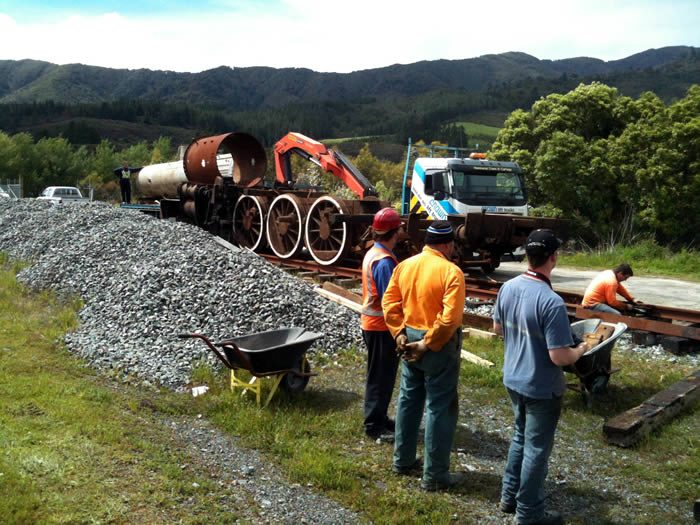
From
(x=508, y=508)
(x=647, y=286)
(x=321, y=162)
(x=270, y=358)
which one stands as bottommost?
(x=647, y=286)

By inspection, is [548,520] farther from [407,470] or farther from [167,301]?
[167,301]

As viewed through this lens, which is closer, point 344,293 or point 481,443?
point 481,443

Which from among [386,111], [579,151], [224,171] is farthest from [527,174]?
[386,111]

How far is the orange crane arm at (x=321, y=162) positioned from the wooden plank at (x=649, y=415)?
9.23m

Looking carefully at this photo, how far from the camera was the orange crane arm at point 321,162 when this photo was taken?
15023 millimetres

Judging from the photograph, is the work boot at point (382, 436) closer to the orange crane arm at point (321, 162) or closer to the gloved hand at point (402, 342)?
the gloved hand at point (402, 342)

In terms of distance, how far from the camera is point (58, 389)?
636 centimetres

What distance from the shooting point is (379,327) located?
5.33 m

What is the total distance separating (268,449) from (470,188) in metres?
9.73

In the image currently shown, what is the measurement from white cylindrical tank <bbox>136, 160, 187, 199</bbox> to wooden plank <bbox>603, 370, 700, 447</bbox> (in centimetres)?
1529

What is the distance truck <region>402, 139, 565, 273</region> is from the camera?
12.7m

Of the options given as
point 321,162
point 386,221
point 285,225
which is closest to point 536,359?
point 386,221

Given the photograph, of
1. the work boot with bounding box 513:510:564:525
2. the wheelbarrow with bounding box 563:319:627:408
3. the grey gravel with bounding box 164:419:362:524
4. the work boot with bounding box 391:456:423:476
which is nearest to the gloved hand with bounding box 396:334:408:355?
the work boot with bounding box 391:456:423:476

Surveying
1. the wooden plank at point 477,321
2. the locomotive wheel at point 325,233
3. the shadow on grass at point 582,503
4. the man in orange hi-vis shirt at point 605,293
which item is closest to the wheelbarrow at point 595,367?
the shadow on grass at point 582,503
